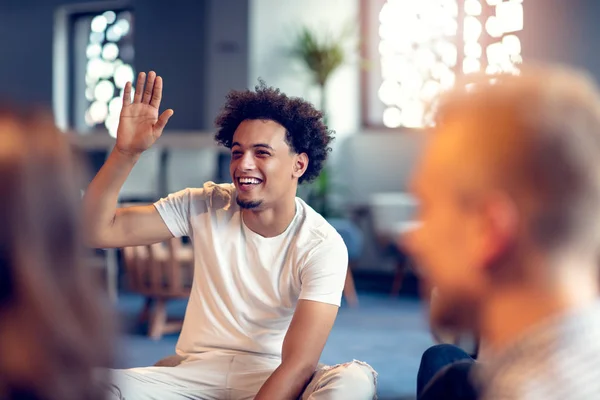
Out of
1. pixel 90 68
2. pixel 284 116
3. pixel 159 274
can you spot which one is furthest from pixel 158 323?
pixel 90 68

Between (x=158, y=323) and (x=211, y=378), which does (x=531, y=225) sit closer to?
(x=211, y=378)

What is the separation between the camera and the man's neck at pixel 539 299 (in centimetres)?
90

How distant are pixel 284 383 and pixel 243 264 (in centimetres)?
37

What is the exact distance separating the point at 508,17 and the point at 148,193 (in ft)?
11.1

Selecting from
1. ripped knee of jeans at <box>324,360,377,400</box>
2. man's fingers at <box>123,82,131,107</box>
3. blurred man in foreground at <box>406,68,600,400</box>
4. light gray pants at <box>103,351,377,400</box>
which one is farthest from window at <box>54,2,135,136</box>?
blurred man in foreground at <box>406,68,600,400</box>

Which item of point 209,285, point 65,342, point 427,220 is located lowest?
point 209,285

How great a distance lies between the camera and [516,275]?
3.03 ft

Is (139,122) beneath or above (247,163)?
above

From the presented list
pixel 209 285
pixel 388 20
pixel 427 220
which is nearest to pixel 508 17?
pixel 388 20

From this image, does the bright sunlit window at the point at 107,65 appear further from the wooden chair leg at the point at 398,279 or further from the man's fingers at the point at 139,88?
the man's fingers at the point at 139,88

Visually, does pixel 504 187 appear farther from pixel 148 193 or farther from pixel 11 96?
pixel 148 193

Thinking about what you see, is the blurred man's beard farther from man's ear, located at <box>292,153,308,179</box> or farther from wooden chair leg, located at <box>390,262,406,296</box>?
wooden chair leg, located at <box>390,262,406,296</box>

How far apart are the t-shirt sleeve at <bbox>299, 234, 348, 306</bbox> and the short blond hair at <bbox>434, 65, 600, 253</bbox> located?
102 centimetres

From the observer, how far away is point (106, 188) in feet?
6.56
